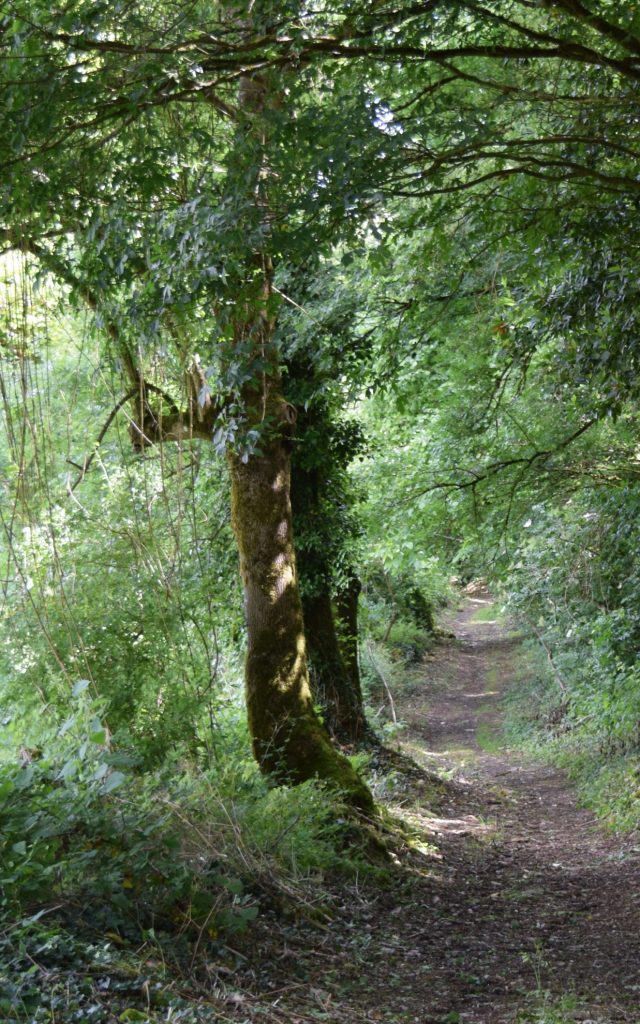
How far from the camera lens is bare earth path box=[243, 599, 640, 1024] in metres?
5.04

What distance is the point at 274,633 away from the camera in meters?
7.84

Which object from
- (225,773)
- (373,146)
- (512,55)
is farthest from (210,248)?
(225,773)

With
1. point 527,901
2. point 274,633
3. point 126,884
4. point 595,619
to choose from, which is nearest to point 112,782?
point 126,884

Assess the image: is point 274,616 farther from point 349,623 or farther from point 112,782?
point 349,623

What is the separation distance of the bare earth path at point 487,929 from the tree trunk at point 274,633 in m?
1.20

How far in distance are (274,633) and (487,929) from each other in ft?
8.86

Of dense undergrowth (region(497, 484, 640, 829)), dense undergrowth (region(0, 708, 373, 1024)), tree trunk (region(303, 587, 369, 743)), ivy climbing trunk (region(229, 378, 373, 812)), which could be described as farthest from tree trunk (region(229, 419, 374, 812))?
dense undergrowth (region(497, 484, 640, 829))

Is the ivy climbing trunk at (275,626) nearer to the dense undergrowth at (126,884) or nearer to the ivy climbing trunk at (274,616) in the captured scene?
the ivy climbing trunk at (274,616)

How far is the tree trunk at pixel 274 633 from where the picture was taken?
776cm

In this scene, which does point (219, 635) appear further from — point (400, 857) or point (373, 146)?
point (373, 146)

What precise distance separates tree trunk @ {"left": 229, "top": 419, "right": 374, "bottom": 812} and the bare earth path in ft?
3.92

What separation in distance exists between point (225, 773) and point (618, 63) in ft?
16.4

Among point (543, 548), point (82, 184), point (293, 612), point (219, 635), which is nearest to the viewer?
point (82, 184)

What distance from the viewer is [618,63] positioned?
440 cm
